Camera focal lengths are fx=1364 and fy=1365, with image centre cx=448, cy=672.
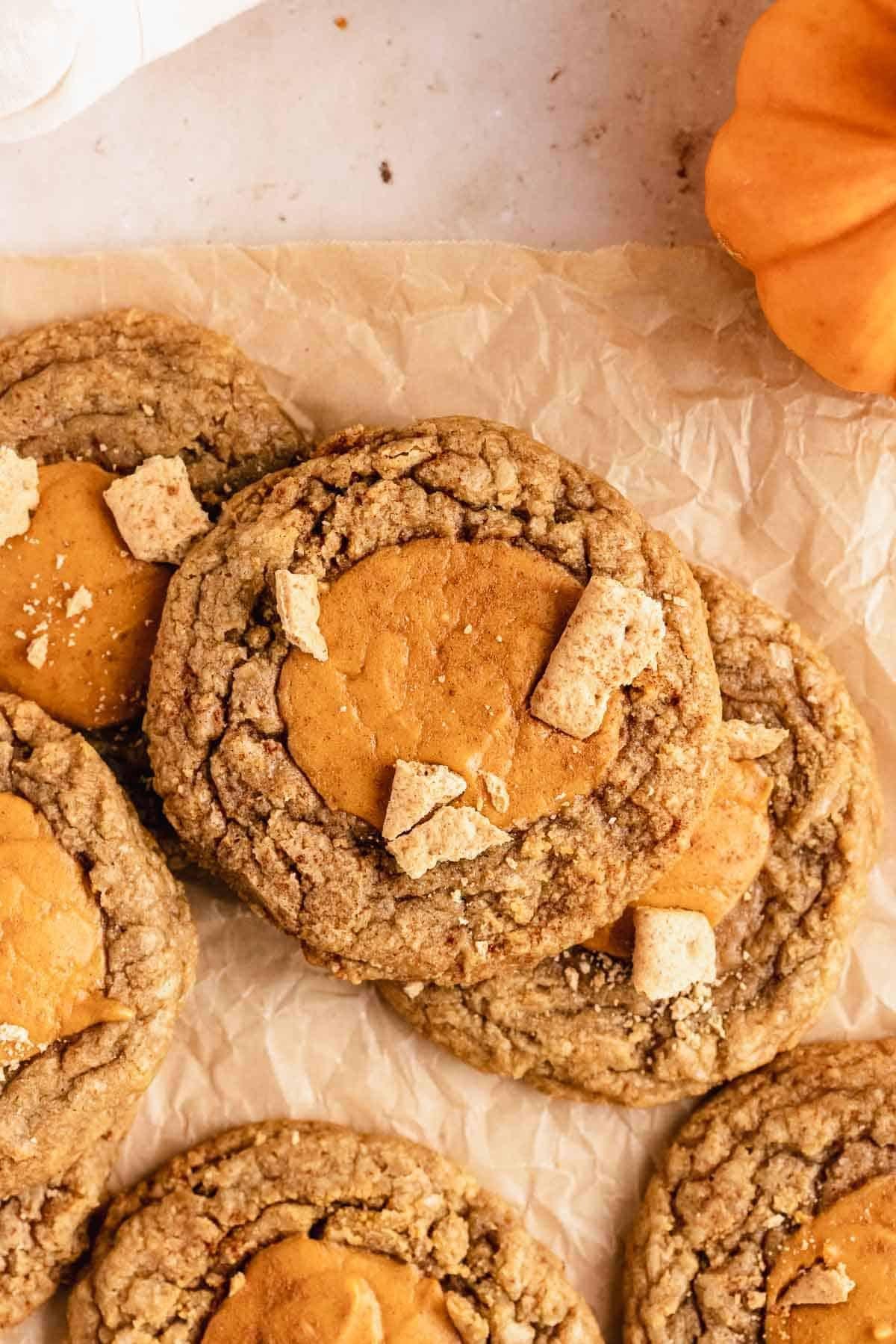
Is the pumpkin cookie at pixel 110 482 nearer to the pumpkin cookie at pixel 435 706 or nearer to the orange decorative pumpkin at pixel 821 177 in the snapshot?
the pumpkin cookie at pixel 435 706

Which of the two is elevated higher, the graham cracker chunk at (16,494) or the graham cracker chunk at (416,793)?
the graham cracker chunk at (16,494)

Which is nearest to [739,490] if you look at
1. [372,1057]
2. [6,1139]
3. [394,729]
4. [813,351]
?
[813,351]

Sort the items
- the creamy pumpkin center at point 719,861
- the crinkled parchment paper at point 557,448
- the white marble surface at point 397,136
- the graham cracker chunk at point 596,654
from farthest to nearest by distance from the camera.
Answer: the white marble surface at point 397,136 < the crinkled parchment paper at point 557,448 < the creamy pumpkin center at point 719,861 < the graham cracker chunk at point 596,654

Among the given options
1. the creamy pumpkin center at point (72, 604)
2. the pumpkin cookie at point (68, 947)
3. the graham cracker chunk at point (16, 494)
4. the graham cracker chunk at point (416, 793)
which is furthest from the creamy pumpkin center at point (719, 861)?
the graham cracker chunk at point (16, 494)

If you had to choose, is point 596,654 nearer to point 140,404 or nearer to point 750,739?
point 750,739

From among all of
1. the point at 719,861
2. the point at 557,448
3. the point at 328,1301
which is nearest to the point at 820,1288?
the point at 719,861

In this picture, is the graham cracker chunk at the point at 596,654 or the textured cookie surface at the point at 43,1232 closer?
the graham cracker chunk at the point at 596,654

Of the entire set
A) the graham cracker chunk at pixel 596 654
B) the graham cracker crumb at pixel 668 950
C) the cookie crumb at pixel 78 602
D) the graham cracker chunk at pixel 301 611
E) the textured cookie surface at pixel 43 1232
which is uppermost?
the cookie crumb at pixel 78 602

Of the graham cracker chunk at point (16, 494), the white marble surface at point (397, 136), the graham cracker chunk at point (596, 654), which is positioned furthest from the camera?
the white marble surface at point (397, 136)
